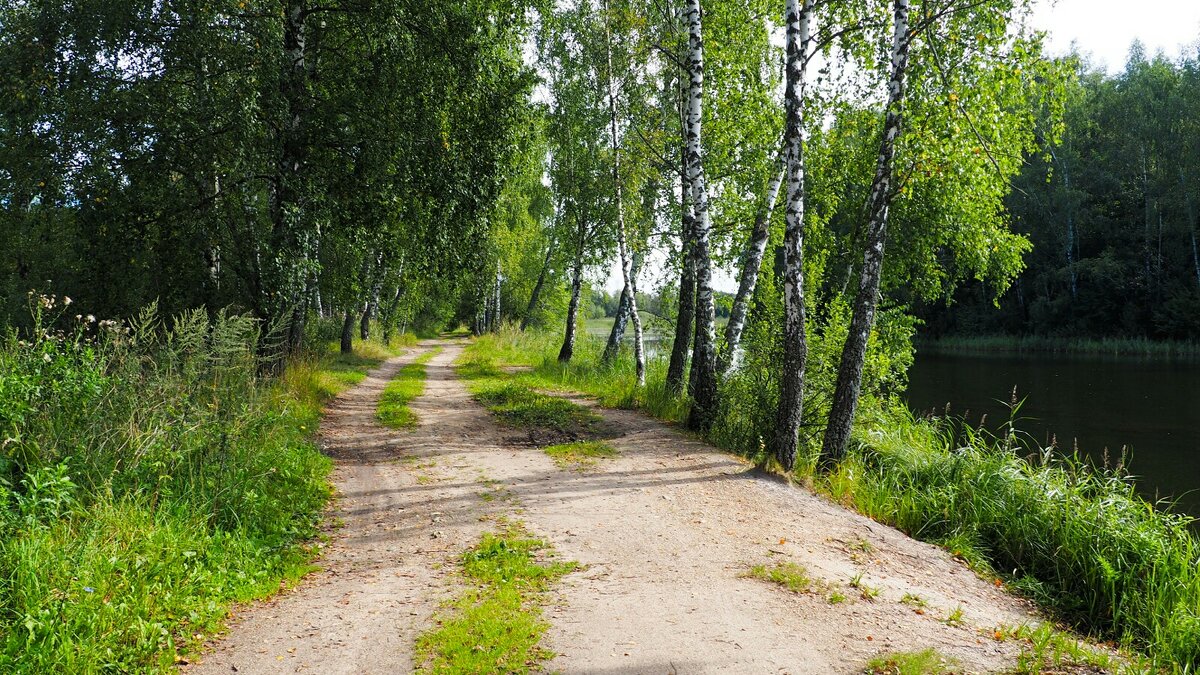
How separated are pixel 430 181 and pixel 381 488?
5.82 m

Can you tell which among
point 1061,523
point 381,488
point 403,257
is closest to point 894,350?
point 1061,523

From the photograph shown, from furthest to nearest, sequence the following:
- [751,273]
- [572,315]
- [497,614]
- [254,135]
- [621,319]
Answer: [572,315] < [621,319] < [751,273] < [254,135] < [497,614]

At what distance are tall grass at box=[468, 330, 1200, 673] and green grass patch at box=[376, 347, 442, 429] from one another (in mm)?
5323

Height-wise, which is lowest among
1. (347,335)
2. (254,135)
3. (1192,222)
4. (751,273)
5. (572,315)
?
(347,335)

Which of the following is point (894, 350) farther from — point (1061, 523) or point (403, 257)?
point (403, 257)

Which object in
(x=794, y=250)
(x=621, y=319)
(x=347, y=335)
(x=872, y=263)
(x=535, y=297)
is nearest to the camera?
(x=872, y=263)

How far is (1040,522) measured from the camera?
7160 mm

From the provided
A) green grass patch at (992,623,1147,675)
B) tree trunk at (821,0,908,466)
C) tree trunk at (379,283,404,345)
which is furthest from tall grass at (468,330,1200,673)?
tree trunk at (379,283,404,345)

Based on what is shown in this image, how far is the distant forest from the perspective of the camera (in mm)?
36625

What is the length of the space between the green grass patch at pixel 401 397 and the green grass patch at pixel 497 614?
237 inches

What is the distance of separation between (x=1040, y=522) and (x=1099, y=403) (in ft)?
52.8

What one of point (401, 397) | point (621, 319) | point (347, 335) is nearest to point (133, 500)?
point (401, 397)

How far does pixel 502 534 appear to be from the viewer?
20.5ft

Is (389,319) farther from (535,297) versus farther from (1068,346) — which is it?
(1068,346)
